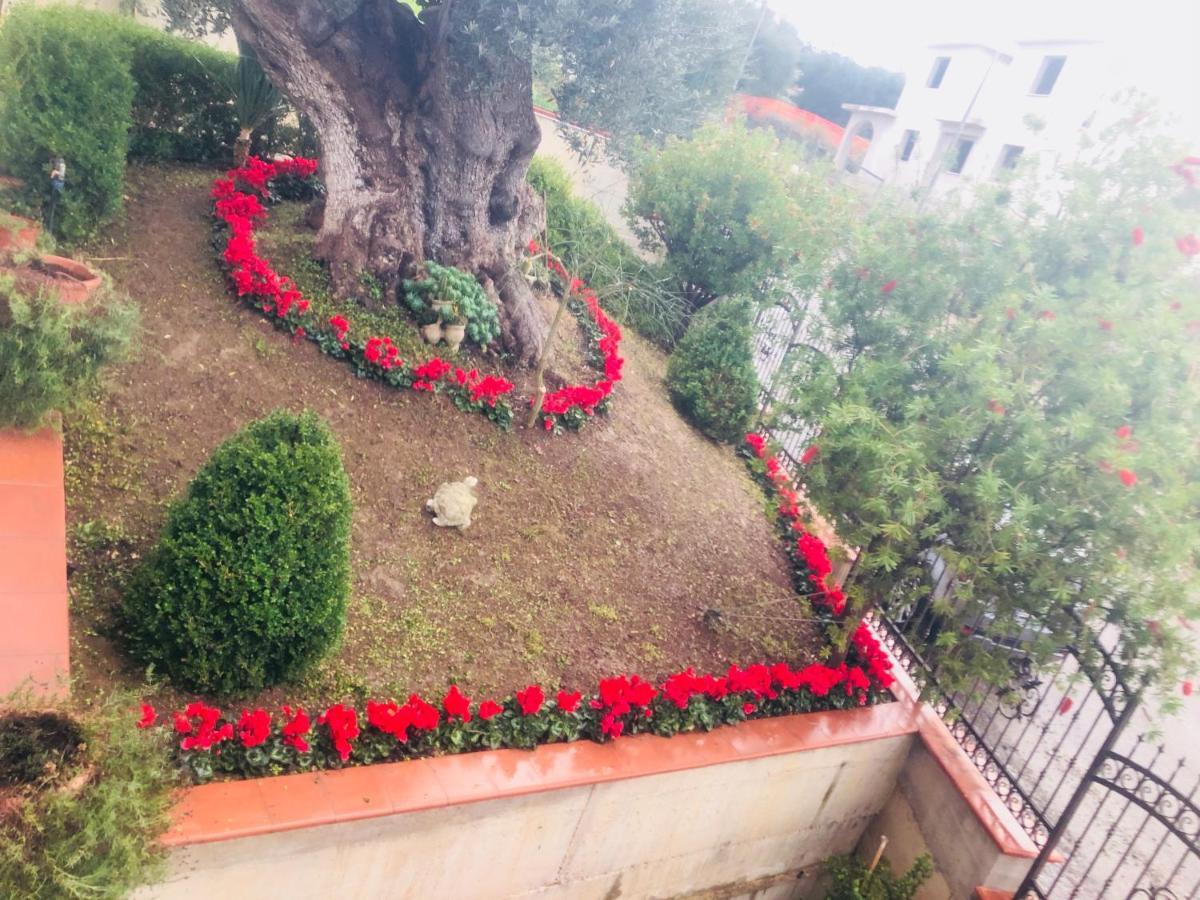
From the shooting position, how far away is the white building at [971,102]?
23188mm

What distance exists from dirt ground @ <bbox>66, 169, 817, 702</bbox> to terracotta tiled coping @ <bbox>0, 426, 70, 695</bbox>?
300 millimetres

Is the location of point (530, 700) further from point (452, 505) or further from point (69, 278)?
point (69, 278)


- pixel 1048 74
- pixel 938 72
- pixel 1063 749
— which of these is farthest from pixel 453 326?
pixel 938 72

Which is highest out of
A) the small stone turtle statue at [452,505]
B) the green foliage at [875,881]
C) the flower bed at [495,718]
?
the small stone turtle statue at [452,505]

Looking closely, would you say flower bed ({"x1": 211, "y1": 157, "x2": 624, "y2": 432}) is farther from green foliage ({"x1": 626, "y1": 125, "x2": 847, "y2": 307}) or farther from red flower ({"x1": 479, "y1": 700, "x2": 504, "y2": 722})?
green foliage ({"x1": 626, "y1": 125, "x2": 847, "y2": 307})

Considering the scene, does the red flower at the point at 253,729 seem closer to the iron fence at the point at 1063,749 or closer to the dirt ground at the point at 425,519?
the dirt ground at the point at 425,519

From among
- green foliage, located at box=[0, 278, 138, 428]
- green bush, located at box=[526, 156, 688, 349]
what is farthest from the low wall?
green bush, located at box=[526, 156, 688, 349]

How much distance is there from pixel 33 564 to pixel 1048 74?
93.3ft

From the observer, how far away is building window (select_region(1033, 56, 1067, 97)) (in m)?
23.9

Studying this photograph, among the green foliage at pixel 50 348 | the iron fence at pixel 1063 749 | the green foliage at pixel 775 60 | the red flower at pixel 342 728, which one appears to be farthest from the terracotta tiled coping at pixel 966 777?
the green foliage at pixel 775 60

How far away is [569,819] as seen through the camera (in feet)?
13.3

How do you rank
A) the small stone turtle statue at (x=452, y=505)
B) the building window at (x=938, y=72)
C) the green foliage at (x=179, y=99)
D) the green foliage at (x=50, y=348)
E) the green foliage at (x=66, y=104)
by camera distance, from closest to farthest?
1. the green foliage at (x=50, y=348)
2. the small stone turtle statue at (x=452, y=505)
3. the green foliage at (x=66, y=104)
4. the green foliage at (x=179, y=99)
5. the building window at (x=938, y=72)

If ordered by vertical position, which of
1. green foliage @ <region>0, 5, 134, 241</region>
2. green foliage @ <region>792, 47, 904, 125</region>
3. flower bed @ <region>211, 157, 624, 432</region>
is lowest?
flower bed @ <region>211, 157, 624, 432</region>

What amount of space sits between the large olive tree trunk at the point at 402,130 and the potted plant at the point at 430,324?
38cm
